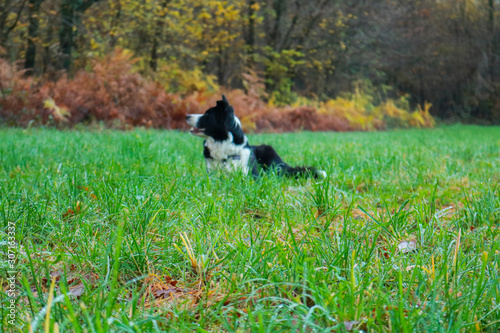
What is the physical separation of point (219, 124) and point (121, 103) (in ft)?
27.7

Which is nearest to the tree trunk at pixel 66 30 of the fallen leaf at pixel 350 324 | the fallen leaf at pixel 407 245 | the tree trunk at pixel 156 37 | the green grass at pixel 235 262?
the tree trunk at pixel 156 37

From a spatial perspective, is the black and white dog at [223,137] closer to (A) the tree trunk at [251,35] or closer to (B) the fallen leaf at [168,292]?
(B) the fallen leaf at [168,292]

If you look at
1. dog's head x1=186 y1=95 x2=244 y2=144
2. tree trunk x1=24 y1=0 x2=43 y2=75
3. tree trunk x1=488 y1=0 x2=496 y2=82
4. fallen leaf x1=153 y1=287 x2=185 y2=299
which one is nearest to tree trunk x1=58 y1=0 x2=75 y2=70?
tree trunk x1=24 y1=0 x2=43 y2=75

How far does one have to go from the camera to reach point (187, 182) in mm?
3004

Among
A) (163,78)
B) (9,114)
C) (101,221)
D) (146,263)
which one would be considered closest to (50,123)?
(9,114)

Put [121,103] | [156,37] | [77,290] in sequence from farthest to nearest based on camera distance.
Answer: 1. [156,37]
2. [121,103]
3. [77,290]

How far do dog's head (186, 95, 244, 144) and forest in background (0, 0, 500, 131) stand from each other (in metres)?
7.05

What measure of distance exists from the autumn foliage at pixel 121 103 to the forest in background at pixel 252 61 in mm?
40

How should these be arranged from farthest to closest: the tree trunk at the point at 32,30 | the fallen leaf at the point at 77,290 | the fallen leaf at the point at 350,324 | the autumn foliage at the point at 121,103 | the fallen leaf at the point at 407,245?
the tree trunk at the point at 32,30
the autumn foliage at the point at 121,103
the fallen leaf at the point at 407,245
the fallen leaf at the point at 77,290
the fallen leaf at the point at 350,324

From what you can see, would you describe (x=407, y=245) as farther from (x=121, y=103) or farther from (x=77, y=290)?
(x=121, y=103)

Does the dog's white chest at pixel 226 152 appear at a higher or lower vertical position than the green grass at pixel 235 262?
higher

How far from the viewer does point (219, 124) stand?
421 cm

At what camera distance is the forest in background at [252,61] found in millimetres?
11609

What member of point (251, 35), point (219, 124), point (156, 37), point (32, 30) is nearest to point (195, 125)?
point (219, 124)
